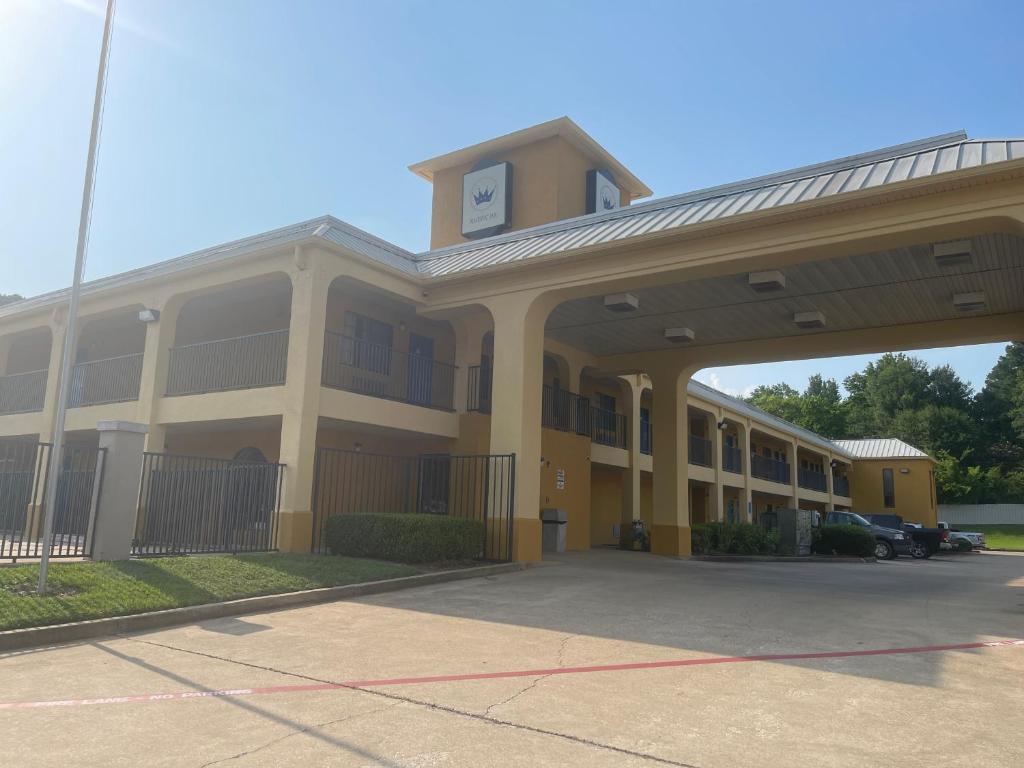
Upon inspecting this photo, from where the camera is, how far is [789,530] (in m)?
24.6

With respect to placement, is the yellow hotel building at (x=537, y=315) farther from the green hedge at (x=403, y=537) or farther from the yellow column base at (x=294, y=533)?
the green hedge at (x=403, y=537)

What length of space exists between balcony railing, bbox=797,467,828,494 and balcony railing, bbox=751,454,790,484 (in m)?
2.09

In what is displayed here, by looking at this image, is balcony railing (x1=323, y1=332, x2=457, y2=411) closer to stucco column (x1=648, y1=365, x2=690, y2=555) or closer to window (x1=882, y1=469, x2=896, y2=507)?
stucco column (x1=648, y1=365, x2=690, y2=555)

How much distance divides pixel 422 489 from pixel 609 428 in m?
7.75

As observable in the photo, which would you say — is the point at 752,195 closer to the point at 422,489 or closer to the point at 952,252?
the point at 952,252

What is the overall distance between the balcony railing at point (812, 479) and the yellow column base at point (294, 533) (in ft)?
108

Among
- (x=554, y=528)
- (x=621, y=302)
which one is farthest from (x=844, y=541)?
(x=621, y=302)

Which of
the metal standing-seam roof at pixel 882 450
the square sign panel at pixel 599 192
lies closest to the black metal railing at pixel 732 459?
the square sign panel at pixel 599 192

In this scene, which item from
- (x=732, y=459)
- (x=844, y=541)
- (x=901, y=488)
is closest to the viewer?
(x=844, y=541)

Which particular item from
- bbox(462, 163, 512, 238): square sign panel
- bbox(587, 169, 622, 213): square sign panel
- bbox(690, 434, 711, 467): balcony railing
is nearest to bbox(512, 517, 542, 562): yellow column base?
bbox(462, 163, 512, 238): square sign panel

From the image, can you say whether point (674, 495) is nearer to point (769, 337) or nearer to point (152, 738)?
point (769, 337)

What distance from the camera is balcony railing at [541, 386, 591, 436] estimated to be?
64.3ft

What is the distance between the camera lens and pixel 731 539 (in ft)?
74.9

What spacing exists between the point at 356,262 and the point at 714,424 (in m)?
18.9
